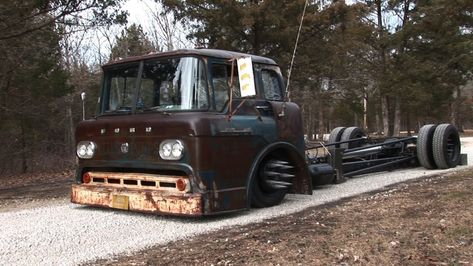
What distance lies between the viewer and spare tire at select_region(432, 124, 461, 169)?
492 inches

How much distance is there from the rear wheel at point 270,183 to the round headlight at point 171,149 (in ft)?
4.44

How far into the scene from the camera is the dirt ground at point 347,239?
5016 mm

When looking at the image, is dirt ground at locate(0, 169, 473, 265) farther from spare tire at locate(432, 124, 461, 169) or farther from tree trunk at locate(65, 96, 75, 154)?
tree trunk at locate(65, 96, 75, 154)

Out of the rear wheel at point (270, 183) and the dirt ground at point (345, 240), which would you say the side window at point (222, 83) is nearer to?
the rear wheel at point (270, 183)

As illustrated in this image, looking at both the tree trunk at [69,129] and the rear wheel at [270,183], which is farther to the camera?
the tree trunk at [69,129]

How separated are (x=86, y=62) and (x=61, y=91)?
13.8 meters

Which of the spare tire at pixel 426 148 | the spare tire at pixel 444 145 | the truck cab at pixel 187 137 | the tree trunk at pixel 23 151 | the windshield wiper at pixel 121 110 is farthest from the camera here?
the tree trunk at pixel 23 151

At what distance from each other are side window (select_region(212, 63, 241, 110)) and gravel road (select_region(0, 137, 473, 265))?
5.17ft

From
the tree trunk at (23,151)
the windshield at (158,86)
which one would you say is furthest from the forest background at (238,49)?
the windshield at (158,86)

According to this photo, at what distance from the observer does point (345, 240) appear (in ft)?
18.5

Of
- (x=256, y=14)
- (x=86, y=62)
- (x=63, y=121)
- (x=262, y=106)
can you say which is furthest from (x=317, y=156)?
(x=86, y=62)

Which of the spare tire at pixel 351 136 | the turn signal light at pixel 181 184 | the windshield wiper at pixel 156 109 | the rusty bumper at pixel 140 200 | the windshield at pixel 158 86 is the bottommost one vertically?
the rusty bumper at pixel 140 200

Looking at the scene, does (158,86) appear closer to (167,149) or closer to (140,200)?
(167,149)

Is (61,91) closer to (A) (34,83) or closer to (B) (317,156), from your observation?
(A) (34,83)
